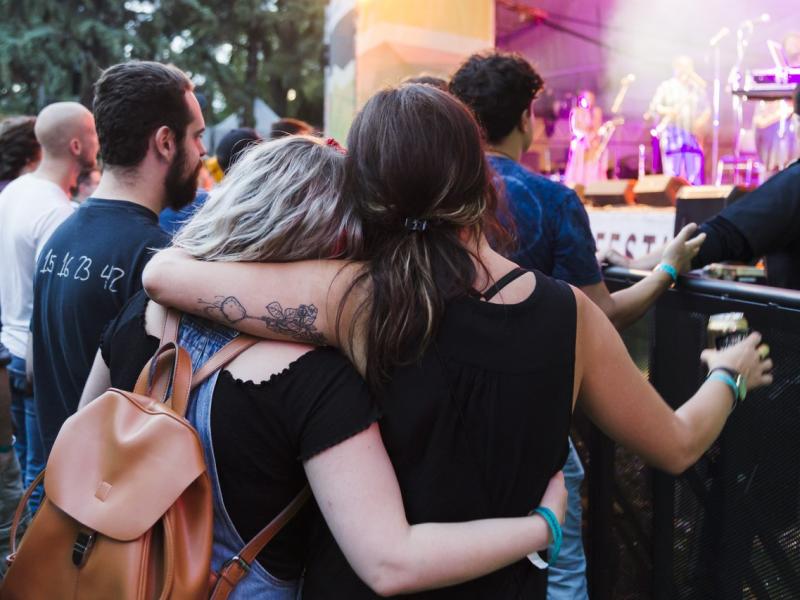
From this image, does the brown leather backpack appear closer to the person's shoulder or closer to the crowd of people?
the crowd of people

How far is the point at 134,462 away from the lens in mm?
1246

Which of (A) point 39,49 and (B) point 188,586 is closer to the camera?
(B) point 188,586

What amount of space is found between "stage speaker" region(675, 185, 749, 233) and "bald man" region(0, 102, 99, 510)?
312 centimetres

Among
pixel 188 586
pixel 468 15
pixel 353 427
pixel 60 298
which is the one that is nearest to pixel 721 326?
pixel 353 427

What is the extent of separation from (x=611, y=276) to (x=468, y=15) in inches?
210

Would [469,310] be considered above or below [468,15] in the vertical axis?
below

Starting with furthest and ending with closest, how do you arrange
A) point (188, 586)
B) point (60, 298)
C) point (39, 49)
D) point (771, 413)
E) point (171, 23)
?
1. point (171, 23)
2. point (39, 49)
3. point (60, 298)
4. point (771, 413)
5. point (188, 586)

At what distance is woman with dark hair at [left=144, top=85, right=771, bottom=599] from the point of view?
128 centimetres

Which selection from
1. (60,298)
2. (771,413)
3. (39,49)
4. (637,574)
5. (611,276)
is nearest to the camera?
(771,413)

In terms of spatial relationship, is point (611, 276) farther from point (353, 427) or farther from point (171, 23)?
point (171, 23)

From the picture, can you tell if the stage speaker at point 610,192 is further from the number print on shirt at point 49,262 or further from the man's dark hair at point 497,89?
the number print on shirt at point 49,262

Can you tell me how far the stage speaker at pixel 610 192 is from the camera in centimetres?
816

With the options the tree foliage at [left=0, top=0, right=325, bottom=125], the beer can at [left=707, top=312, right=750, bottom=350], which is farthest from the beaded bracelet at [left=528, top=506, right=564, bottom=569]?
the tree foliage at [left=0, top=0, right=325, bottom=125]

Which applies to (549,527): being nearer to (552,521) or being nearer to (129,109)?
(552,521)
